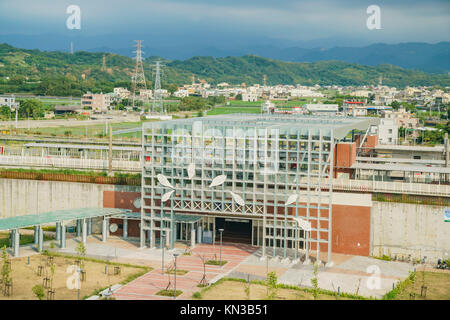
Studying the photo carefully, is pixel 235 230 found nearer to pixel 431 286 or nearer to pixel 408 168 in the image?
pixel 408 168

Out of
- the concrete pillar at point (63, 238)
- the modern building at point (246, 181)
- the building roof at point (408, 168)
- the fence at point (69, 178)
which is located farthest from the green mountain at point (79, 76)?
the building roof at point (408, 168)

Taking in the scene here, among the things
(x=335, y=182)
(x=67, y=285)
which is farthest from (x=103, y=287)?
(x=335, y=182)

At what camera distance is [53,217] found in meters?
24.3

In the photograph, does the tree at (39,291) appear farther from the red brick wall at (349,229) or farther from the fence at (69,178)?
the fence at (69,178)

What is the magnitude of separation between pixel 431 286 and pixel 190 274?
8019 millimetres

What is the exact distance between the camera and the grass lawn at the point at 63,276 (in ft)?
60.3

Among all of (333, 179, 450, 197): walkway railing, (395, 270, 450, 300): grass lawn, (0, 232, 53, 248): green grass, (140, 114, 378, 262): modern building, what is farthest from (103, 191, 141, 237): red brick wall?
(395, 270, 450, 300): grass lawn

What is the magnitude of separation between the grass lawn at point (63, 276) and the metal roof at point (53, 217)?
1258mm

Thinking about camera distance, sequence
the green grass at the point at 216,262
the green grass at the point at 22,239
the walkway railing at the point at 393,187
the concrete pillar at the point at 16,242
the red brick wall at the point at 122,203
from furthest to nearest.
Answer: the red brick wall at the point at 122,203 → the green grass at the point at 22,239 → the walkway railing at the point at 393,187 → the concrete pillar at the point at 16,242 → the green grass at the point at 216,262


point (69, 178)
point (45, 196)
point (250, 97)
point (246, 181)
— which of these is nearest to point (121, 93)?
point (250, 97)

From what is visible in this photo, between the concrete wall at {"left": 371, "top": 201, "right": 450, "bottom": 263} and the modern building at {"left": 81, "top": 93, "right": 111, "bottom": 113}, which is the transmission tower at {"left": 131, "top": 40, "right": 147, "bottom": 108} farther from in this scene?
the concrete wall at {"left": 371, "top": 201, "right": 450, "bottom": 263}

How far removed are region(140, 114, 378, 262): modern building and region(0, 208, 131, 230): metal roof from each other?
6.80 feet

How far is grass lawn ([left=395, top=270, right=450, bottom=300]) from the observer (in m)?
18.9
